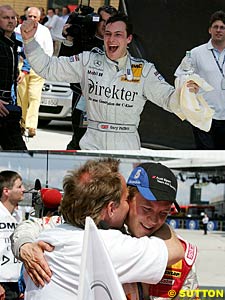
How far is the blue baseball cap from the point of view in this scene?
7.30ft

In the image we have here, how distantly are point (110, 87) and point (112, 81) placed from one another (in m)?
0.03

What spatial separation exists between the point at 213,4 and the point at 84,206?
2406mm

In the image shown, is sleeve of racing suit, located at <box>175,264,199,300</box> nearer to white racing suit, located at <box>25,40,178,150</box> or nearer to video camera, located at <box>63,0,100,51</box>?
white racing suit, located at <box>25,40,178,150</box>

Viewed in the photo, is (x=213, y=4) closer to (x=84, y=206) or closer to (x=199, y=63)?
(x=199, y=63)

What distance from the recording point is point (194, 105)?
4020mm

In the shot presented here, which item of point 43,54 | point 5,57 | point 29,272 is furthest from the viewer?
point 5,57

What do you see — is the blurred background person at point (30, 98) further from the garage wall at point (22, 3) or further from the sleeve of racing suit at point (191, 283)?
the sleeve of racing suit at point (191, 283)

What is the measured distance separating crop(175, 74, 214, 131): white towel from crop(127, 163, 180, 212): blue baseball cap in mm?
1668

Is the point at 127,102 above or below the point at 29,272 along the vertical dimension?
above

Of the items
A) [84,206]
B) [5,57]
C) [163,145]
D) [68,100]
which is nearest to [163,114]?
[163,145]

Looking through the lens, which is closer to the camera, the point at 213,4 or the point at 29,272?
the point at 29,272

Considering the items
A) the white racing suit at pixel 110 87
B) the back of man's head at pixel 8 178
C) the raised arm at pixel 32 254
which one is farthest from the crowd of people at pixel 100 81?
the raised arm at pixel 32 254

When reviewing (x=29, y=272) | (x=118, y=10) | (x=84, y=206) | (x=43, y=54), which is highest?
(x=118, y=10)

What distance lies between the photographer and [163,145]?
15.0ft
